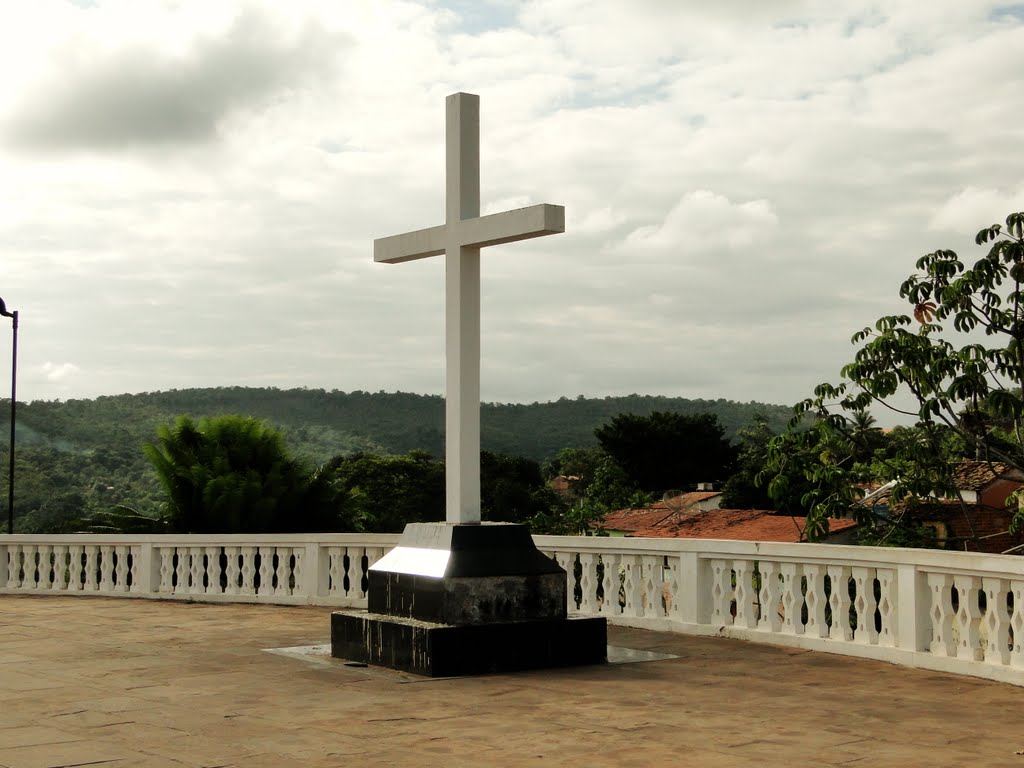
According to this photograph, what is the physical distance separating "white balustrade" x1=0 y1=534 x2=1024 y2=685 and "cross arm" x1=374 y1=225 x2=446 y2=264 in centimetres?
290

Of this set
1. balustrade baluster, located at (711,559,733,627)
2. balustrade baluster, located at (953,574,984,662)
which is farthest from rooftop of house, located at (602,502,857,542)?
balustrade baluster, located at (953,574,984,662)

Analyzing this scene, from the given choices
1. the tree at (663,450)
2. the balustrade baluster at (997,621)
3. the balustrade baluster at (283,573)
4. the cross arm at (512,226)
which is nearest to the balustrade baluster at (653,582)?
the balustrade baluster at (997,621)

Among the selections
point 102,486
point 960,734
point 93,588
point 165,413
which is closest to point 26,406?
point 165,413

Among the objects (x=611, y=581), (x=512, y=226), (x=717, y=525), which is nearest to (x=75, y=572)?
(x=611, y=581)

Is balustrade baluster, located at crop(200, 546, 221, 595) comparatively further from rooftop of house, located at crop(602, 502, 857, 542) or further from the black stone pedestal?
rooftop of house, located at crop(602, 502, 857, 542)

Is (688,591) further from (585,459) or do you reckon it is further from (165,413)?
(585,459)

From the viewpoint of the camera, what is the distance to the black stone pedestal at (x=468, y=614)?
7754 mm

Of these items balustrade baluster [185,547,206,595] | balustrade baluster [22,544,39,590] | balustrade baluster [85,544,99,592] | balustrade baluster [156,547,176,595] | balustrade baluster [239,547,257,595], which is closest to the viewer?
balustrade baluster [239,547,257,595]

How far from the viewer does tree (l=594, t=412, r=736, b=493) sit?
241 feet

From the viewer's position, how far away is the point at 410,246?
30.1ft

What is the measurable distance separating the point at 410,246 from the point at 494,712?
13.2 ft

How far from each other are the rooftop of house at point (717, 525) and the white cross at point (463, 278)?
2229 cm

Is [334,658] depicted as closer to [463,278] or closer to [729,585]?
[463,278]

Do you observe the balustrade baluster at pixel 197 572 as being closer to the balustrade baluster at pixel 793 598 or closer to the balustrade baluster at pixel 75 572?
the balustrade baluster at pixel 75 572
